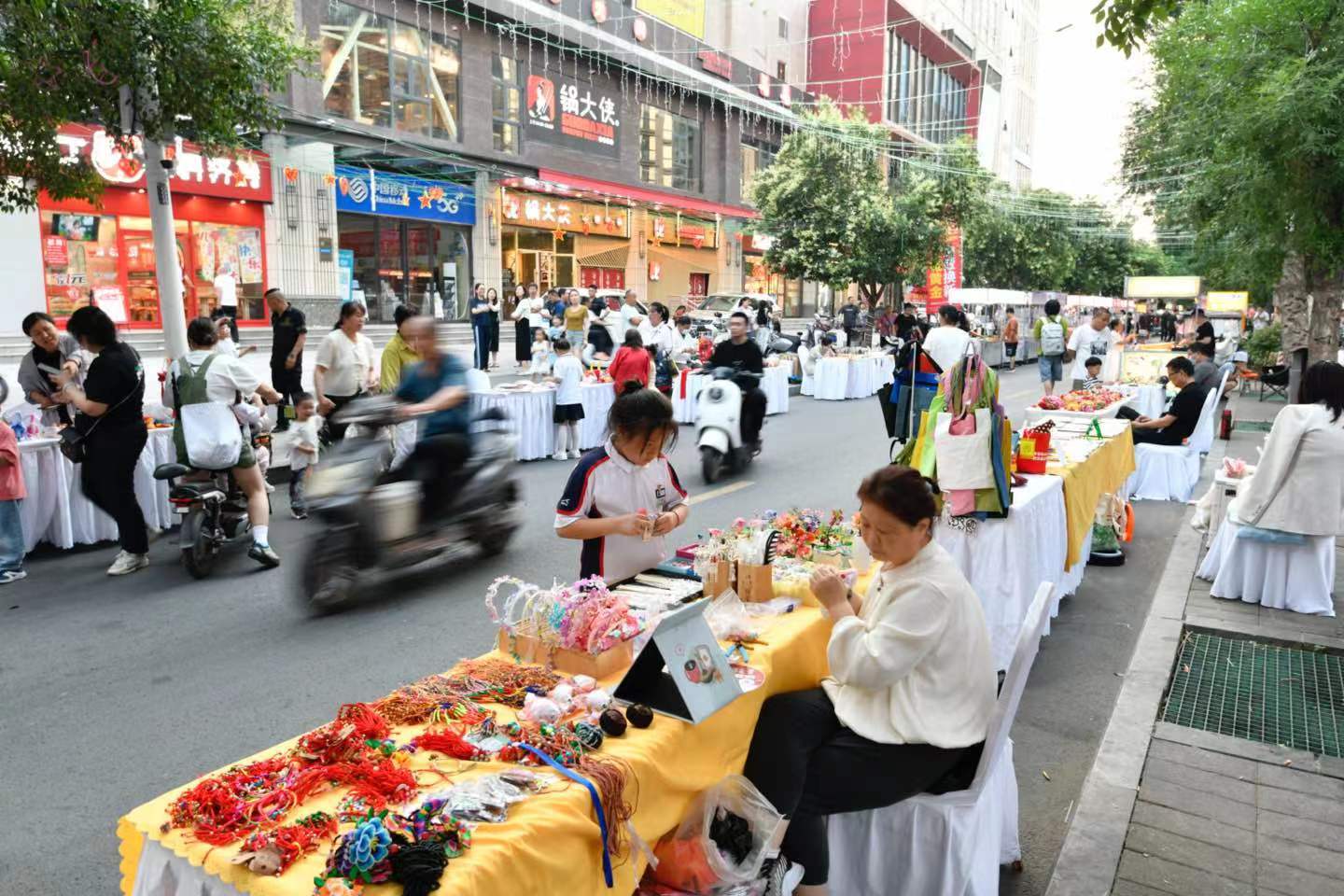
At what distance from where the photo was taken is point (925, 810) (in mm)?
2934

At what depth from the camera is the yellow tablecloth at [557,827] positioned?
192cm

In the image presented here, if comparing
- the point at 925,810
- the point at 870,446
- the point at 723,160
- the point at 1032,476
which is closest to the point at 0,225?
Result: the point at 870,446

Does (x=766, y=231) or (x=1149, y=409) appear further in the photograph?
(x=766, y=231)

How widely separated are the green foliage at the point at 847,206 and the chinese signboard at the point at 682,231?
16.2ft

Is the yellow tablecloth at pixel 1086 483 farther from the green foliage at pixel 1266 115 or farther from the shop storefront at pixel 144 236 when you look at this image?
the shop storefront at pixel 144 236

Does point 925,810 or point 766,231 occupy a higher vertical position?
point 766,231

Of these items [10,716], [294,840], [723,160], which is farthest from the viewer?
[723,160]

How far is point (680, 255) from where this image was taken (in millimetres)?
37000

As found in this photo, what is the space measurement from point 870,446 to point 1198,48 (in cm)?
653

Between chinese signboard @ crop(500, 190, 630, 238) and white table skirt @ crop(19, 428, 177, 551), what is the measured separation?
21.7m

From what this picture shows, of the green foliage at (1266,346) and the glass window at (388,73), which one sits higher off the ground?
the glass window at (388,73)

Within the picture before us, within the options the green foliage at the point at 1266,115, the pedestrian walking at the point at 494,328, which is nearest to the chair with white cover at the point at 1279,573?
the green foliage at the point at 1266,115

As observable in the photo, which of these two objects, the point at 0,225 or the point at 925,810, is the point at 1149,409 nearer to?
the point at 925,810

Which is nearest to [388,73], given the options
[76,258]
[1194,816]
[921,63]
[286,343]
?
[76,258]
